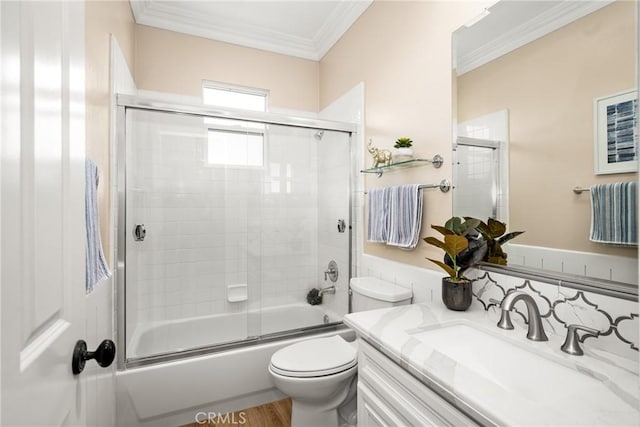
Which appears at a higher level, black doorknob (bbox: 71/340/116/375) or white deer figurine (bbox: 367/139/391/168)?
white deer figurine (bbox: 367/139/391/168)

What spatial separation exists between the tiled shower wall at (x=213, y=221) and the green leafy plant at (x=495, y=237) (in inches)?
51.1

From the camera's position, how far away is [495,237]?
129 cm

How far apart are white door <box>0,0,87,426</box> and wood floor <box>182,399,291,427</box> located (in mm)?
1272

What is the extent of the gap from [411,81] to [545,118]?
2.77ft

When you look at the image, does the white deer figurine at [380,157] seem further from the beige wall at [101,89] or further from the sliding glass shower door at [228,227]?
the beige wall at [101,89]

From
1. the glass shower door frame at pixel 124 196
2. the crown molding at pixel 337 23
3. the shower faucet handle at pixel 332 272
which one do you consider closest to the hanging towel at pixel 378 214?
the shower faucet handle at pixel 332 272

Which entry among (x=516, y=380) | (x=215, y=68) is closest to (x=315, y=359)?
(x=516, y=380)

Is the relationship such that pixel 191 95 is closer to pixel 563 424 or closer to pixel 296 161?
pixel 296 161

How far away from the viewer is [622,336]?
2.94ft

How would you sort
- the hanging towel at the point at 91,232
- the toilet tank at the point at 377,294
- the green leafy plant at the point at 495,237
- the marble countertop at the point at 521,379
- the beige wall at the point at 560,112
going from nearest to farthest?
the marble countertop at the point at 521,379 → the beige wall at the point at 560,112 → the hanging towel at the point at 91,232 → the green leafy plant at the point at 495,237 → the toilet tank at the point at 377,294

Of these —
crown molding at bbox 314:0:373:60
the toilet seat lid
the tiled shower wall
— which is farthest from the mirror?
the tiled shower wall

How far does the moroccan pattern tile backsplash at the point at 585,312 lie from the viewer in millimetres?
888

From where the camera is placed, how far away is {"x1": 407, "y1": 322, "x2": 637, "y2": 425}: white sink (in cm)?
65

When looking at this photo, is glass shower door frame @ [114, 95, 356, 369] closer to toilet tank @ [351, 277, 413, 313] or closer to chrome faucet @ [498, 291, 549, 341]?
toilet tank @ [351, 277, 413, 313]
